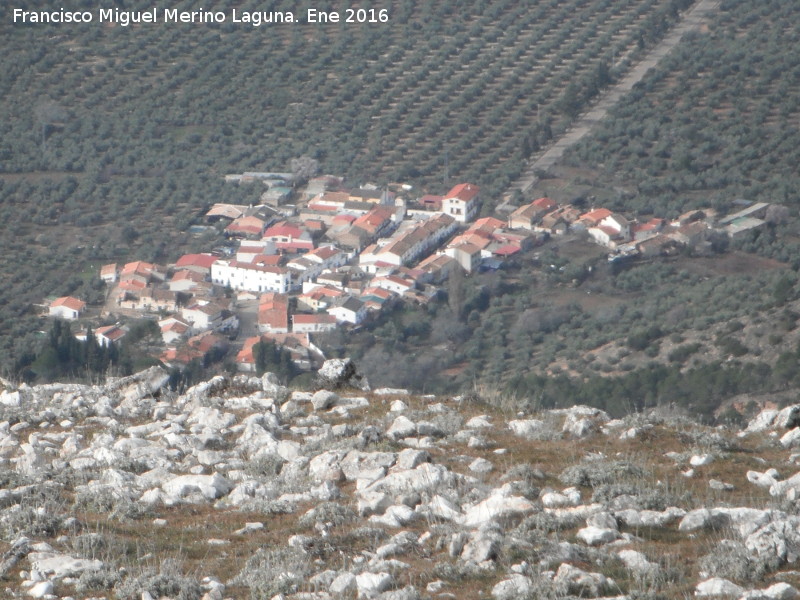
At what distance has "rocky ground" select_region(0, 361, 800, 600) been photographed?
490 cm

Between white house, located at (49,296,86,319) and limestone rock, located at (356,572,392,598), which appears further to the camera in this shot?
white house, located at (49,296,86,319)

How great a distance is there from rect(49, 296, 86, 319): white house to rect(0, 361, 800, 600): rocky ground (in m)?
24.1

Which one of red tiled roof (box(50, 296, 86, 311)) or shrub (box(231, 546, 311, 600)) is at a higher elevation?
shrub (box(231, 546, 311, 600))

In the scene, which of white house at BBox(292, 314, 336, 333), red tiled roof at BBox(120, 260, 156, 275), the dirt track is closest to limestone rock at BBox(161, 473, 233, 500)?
white house at BBox(292, 314, 336, 333)

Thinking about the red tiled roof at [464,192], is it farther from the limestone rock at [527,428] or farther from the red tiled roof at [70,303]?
the limestone rock at [527,428]

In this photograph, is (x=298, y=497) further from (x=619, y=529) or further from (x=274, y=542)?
(x=619, y=529)

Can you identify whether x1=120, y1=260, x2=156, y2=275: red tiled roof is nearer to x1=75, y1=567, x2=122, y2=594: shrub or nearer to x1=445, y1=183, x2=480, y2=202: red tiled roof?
x1=445, y1=183, x2=480, y2=202: red tiled roof

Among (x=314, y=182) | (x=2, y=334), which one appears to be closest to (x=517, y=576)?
(x=2, y=334)

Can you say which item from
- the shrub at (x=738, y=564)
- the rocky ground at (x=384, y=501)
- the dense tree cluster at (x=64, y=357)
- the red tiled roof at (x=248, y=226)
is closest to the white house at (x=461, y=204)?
the red tiled roof at (x=248, y=226)

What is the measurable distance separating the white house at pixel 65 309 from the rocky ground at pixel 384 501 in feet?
79.2

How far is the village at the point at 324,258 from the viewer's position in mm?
31531

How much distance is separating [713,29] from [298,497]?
5007 centimetres

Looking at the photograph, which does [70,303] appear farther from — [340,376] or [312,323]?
[340,376]

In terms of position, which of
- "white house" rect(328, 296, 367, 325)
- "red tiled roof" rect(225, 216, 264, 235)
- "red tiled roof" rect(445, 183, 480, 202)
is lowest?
"white house" rect(328, 296, 367, 325)
